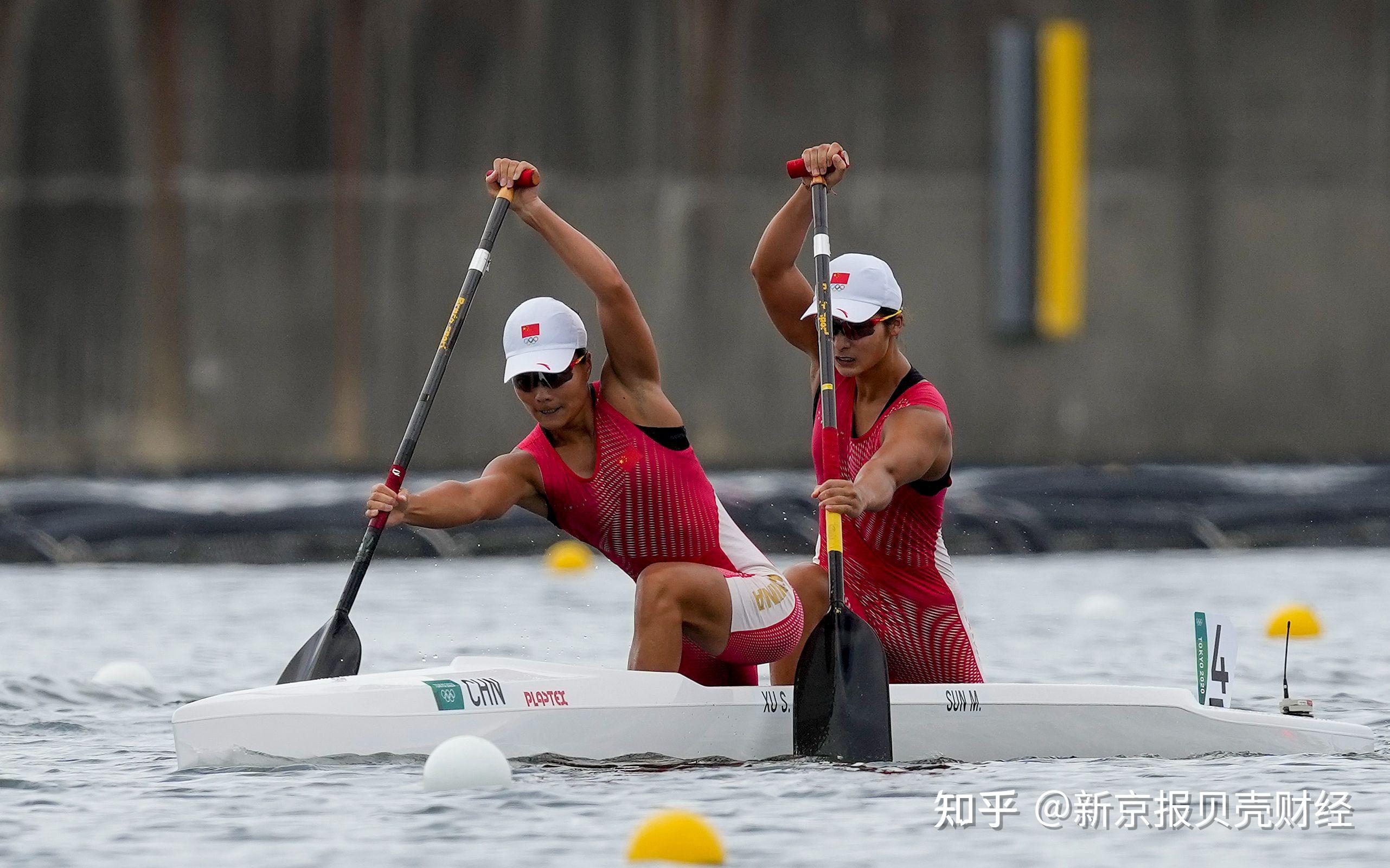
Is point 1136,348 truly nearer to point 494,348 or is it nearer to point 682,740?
point 494,348

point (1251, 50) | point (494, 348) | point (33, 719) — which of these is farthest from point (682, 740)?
point (1251, 50)

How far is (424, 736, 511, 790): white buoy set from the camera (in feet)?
19.2

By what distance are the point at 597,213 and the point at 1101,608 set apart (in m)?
5.32

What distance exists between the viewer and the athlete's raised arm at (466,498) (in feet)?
20.9

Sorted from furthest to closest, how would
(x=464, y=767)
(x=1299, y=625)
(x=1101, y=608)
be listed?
(x=1101, y=608) → (x=1299, y=625) → (x=464, y=767)

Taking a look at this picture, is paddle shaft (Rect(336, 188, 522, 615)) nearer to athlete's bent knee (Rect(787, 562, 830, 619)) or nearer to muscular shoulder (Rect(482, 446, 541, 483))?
muscular shoulder (Rect(482, 446, 541, 483))

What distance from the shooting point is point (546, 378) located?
20.9 ft

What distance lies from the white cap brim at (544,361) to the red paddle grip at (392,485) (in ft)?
1.68

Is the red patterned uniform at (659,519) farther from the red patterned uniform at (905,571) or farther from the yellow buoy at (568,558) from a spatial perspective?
the yellow buoy at (568,558)

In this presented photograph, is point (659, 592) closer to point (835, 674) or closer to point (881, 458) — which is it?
point (835, 674)

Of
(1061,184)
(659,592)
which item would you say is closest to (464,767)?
(659,592)

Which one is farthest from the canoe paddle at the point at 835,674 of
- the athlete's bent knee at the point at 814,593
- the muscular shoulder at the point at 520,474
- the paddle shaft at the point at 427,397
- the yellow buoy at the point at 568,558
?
the yellow buoy at the point at 568,558

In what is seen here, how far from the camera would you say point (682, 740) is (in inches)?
250

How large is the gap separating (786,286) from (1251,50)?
362 inches
